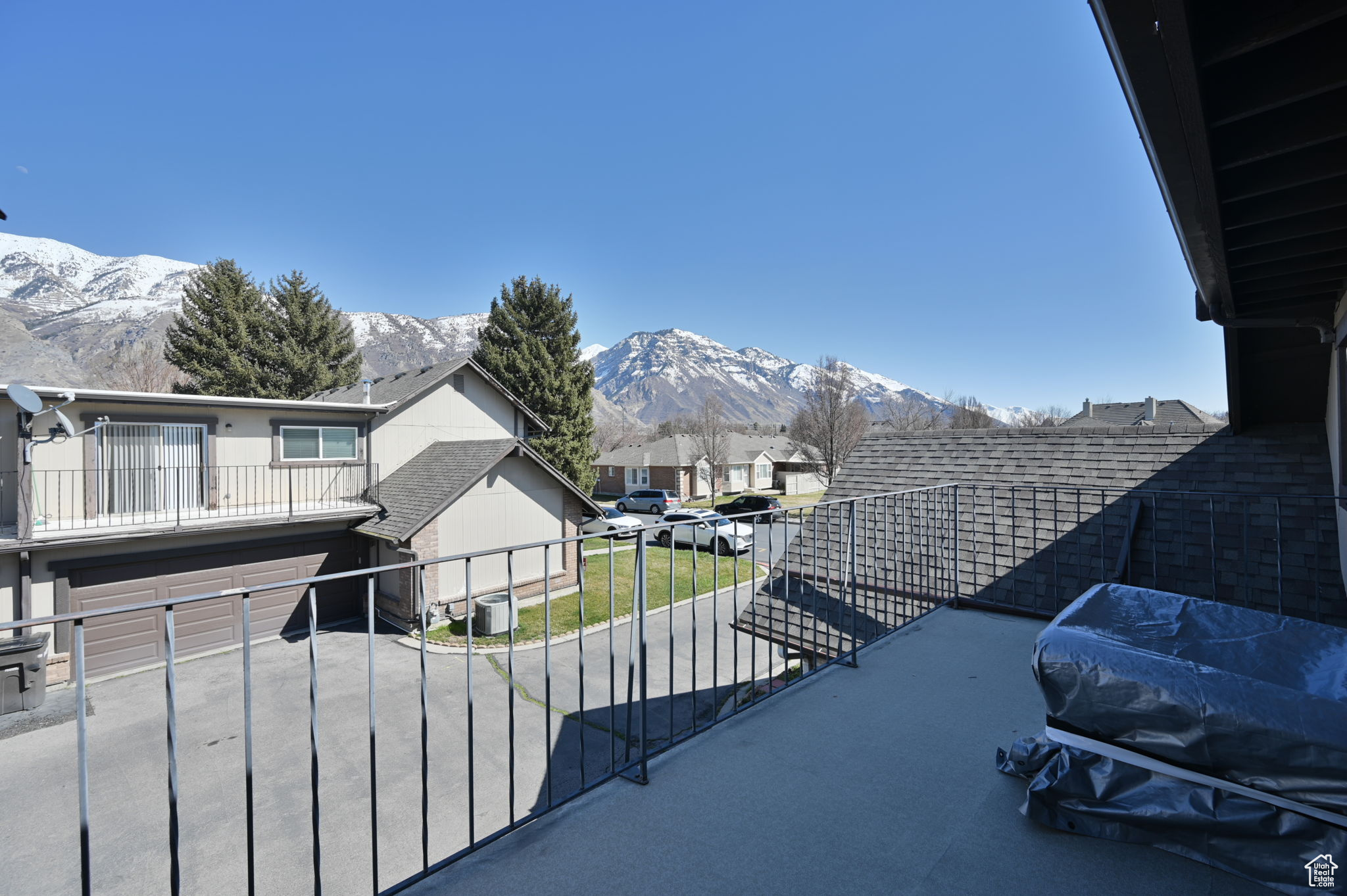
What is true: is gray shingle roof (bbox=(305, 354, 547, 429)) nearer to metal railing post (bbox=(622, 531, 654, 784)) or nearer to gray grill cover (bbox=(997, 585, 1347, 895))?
metal railing post (bbox=(622, 531, 654, 784))

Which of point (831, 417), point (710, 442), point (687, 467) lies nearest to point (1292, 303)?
point (831, 417)

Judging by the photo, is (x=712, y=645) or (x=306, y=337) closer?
(x=712, y=645)

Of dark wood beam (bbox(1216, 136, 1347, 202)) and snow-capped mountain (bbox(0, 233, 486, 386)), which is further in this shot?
snow-capped mountain (bbox(0, 233, 486, 386))

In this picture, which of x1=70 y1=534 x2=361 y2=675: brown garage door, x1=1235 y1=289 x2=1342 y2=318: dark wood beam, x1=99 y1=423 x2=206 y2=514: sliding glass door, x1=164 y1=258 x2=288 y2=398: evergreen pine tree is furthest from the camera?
x1=164 y1=258 x2=288 y2=398: evergreen pine tree

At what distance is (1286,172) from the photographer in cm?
216

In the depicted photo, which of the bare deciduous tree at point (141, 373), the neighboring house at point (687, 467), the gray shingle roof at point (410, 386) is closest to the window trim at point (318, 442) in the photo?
the gray shingle roof at point (410, 386)

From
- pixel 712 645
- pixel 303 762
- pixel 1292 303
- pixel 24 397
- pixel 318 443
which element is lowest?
pixel 303 762

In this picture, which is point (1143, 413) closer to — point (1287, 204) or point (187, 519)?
point (1287, 204)

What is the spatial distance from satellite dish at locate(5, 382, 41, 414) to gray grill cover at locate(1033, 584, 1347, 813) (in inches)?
526

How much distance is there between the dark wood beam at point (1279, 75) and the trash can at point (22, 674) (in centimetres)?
1281

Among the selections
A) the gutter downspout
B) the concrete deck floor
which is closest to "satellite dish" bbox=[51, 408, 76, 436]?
the concrete deck floor

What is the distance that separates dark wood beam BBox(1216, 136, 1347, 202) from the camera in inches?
80.1

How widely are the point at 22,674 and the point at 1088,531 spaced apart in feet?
44.8

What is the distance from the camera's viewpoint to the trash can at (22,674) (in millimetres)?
7625
